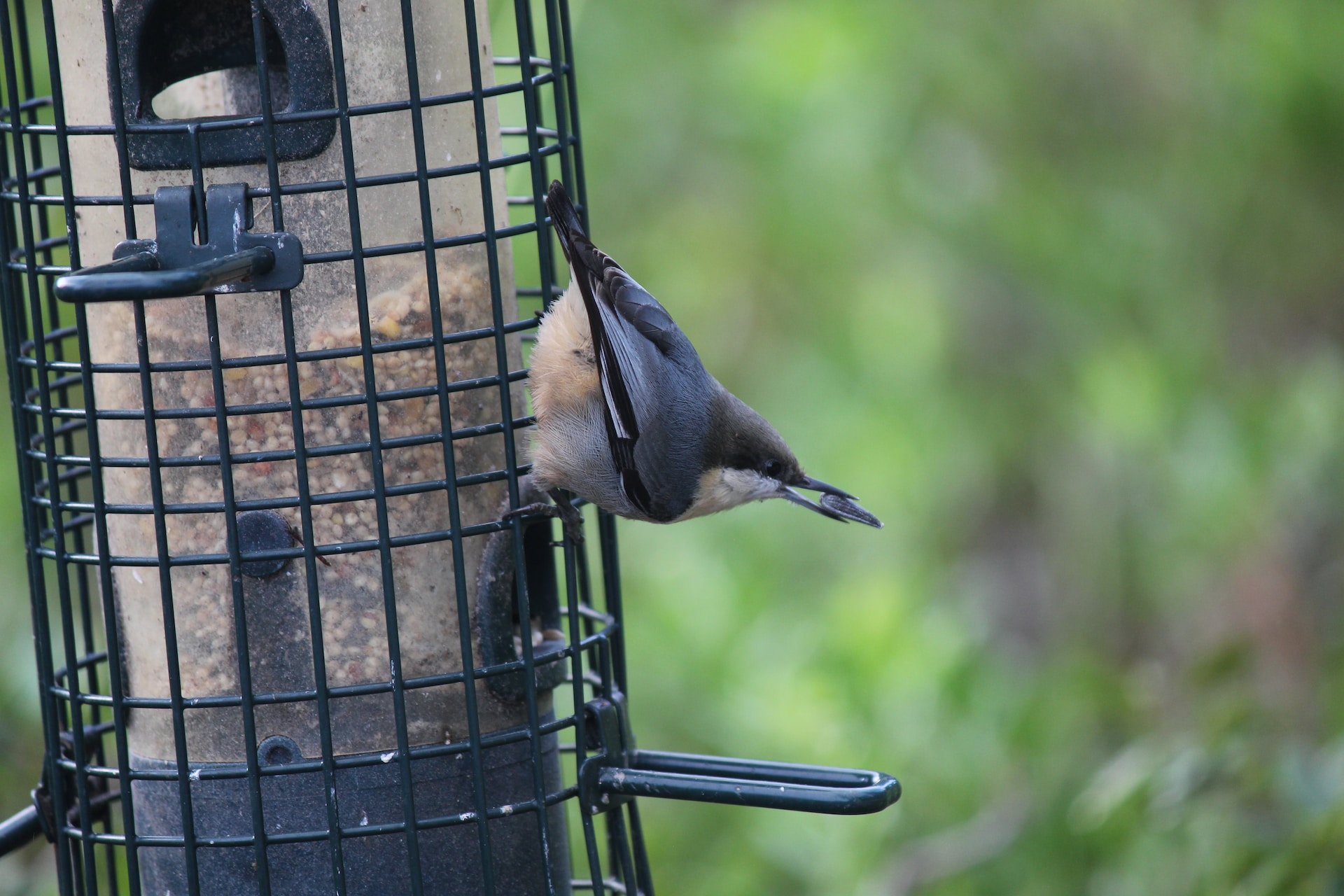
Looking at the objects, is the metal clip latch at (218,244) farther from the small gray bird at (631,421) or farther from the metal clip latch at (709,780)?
the metal clip latch at (709,780)

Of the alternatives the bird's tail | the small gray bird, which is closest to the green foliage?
the small gray bird

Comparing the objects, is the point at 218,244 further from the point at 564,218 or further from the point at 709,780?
the point at 709,780

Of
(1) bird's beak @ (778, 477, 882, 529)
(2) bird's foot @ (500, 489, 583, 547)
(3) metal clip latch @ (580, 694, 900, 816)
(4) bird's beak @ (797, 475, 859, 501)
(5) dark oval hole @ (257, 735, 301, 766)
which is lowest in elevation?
(3) metal clip latch @ (580, 694, 900, 816)

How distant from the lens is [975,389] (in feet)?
21.2

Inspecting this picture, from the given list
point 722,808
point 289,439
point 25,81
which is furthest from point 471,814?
point 722,808

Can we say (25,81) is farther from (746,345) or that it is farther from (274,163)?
(746,345)

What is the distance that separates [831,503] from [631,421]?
1.96 ft

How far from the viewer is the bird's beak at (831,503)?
3393 millimetres

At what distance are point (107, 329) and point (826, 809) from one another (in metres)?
1.79

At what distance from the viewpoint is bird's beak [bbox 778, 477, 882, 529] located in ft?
11.1

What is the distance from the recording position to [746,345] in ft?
21.0

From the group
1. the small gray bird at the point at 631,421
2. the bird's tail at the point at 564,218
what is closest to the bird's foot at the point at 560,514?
the small gray bird at the point at 631,421

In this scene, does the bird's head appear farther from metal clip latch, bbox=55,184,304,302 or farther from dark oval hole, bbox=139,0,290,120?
dark oval hole, bbox=139,0,290,120

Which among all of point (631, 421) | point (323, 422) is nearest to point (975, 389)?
point (631, 421)
